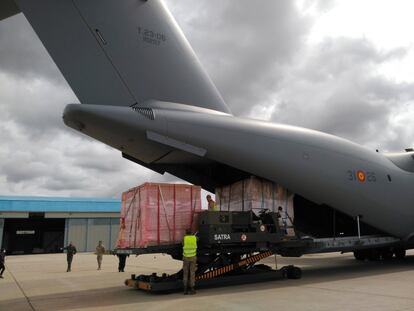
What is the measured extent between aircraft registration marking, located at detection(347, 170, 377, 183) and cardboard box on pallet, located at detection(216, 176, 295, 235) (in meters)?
2.04

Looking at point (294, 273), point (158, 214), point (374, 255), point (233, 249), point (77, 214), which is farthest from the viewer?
point (77, 214)

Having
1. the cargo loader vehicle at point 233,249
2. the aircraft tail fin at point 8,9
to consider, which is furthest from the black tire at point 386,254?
the aircraft tail fin at point 8,9

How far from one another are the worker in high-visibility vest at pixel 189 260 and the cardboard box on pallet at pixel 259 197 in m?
2.65

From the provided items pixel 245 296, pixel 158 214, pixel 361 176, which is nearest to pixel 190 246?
pixel 158 214

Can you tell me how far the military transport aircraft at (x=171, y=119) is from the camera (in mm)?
9305

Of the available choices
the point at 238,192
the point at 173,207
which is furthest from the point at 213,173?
the point at 173,207

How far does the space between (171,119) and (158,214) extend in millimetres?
2383

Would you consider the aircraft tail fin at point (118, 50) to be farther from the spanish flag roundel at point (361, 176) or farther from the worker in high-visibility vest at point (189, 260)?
the spanish flag roundel at point (361, 176)

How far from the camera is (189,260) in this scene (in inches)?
364

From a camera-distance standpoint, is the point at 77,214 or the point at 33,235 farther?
the point at 33,235

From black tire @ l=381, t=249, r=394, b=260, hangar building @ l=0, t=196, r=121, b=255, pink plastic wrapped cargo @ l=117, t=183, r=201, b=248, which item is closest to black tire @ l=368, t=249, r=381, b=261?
black tire @ l=381, t=249, r=394, b=260

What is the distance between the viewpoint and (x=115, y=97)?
977 cm

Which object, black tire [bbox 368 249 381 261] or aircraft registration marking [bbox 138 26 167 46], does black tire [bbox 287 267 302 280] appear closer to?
aircraft registration marking [bbox 138 26 167 46]

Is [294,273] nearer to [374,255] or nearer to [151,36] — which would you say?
[151,36]
